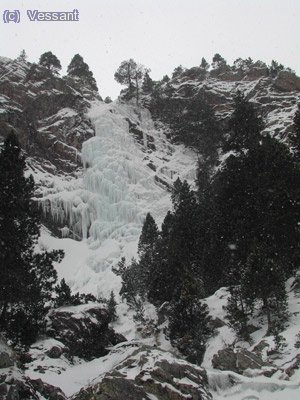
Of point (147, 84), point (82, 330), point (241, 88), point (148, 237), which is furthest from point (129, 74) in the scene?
point (82, 330)

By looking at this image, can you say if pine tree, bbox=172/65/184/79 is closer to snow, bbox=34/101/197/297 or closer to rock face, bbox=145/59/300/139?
rock face, bbox=145/59/300/139

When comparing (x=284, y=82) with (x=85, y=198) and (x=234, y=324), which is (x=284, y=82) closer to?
(x=85, y=198)

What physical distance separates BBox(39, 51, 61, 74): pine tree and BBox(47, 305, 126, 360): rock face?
63.4m

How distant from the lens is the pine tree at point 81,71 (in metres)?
87.8

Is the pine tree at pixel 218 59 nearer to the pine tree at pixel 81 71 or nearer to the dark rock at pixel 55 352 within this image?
the pine tree at pixel 81 71

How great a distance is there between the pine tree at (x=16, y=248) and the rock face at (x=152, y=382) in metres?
7.28

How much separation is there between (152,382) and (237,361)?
4.31 meters

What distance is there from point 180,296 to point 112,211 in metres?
34.0

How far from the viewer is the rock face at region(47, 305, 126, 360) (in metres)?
26.7

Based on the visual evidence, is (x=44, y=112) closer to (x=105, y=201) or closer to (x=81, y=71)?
(x=81, y=71)

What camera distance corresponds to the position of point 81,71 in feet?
292

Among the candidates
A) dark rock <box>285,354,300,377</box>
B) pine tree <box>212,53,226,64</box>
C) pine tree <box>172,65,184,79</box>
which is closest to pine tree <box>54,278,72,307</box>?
dark rock <box>285,354,300,377</box>

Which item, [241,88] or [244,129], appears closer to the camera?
[244,129]

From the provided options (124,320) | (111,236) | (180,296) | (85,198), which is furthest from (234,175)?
(85,198)
